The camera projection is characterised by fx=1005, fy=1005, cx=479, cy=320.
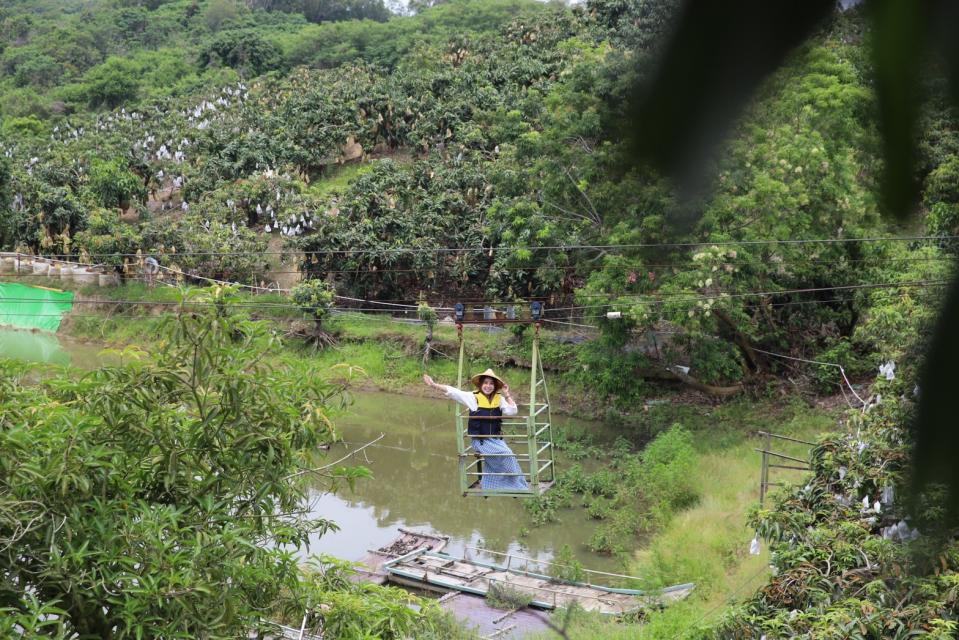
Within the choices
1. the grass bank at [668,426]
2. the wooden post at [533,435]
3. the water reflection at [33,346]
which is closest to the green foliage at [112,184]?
the grass bank at [668,426]

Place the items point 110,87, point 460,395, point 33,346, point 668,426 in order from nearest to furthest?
point 460,395, point 668,426, point 33,346, point 110,87

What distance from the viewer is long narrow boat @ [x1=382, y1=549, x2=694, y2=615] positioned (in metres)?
8.20

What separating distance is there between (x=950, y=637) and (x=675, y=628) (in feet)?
13.1

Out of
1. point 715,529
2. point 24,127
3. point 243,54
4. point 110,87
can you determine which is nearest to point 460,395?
point 715,529

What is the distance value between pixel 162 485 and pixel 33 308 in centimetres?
1682

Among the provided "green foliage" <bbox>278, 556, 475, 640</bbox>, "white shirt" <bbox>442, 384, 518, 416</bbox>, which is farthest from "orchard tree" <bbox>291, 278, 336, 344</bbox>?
"green foliage" <bbox>278, 556, 475, 640</bbox>

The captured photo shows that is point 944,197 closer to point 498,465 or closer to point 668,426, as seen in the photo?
point 498,465

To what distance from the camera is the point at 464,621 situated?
25.9ft

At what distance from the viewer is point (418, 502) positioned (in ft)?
38.7

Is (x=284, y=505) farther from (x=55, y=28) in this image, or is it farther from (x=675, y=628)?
(x=55, y=28)

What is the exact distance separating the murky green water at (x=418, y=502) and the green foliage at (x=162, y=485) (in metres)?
5.13


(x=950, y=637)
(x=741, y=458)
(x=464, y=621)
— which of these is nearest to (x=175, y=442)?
(x=950, y=637)

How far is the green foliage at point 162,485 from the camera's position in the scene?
3.26 meters

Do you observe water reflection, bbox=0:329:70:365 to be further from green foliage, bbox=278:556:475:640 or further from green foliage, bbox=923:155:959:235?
green foliage, bbox=923:155:959:235
